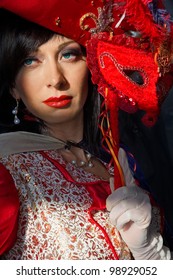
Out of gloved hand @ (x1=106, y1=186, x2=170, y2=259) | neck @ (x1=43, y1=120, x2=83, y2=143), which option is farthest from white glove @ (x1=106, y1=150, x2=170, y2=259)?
neck @ (x1=43, y1=120, x2=83, y2=143)

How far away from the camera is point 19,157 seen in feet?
6.49

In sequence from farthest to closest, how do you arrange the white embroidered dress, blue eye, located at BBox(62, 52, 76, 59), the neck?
the neck < blue eye, located at BBox(62, 52, 76, 59) < the white embroidered dress

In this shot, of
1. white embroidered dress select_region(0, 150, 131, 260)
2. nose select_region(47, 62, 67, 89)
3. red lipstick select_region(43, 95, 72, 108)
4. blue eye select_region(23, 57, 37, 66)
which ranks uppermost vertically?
blue eye select_region(23, 57, 37, 66)

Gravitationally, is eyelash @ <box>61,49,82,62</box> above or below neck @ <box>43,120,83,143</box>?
above

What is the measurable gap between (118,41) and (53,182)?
433 mm

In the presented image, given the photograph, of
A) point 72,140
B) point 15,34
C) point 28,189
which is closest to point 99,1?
point 15,34

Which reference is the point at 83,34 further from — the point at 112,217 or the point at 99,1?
the point at 112,217

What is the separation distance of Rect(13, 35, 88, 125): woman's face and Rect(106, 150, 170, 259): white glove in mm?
283

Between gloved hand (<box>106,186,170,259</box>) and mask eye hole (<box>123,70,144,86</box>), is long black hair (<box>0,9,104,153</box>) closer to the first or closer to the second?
mask eye hole (<box>123,70,144,86</box>)

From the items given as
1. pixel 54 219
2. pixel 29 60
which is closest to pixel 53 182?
pixel 54 219

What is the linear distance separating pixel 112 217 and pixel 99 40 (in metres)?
0.49

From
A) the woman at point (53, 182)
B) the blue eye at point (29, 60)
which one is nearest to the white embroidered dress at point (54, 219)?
the woman at point (53, 182)

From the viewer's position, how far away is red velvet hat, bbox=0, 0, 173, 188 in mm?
1940

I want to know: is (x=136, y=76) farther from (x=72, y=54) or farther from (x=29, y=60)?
(x=29, y=60)
